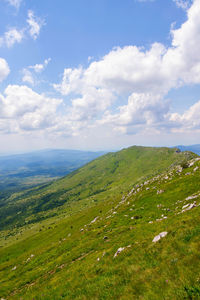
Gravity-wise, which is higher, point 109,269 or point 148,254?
point 148,254

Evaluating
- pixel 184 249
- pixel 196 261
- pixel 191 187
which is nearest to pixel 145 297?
pixel 196 261

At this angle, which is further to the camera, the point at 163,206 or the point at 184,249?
the point at 163,206

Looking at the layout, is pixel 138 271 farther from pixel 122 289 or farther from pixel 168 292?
pixel 168 292

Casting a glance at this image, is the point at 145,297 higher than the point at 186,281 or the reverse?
the reverse

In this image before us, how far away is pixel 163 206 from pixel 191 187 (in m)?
12.5

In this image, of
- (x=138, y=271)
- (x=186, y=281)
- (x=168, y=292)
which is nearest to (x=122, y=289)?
(x=138, y=271)

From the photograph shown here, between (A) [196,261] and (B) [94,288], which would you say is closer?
(A) [196,261]

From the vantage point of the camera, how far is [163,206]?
38.1 meters

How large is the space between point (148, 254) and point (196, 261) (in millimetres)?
5115

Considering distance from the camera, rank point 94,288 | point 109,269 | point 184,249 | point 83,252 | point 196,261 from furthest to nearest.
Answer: point 83,252 < point 109,269 < point 94,288 < point 184,249 < point 196,261

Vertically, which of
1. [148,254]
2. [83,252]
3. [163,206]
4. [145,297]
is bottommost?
[83,252]

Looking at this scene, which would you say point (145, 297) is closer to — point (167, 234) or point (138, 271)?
point (138, 271)

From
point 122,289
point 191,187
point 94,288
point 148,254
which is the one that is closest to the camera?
point 122,289

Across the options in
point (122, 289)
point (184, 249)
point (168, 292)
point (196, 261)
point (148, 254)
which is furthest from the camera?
point (148, 254)
